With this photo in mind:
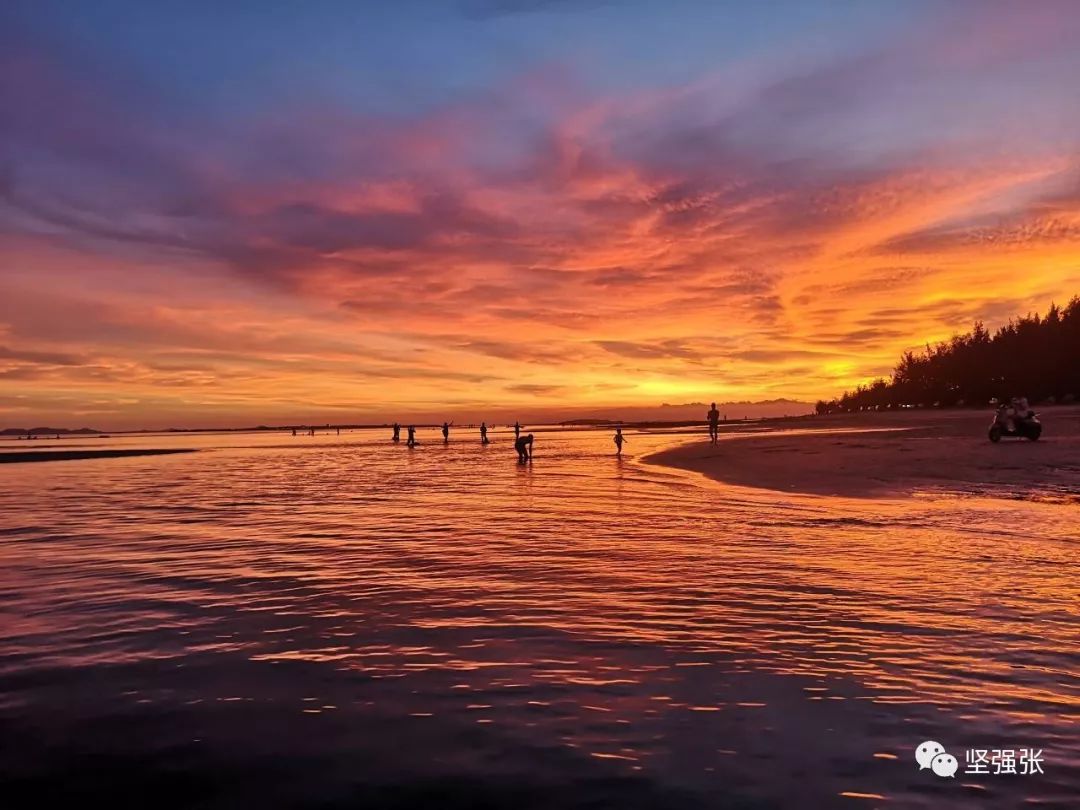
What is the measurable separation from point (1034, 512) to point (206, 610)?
19.1 metres

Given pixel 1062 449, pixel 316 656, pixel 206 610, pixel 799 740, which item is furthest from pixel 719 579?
pixel 1062 449

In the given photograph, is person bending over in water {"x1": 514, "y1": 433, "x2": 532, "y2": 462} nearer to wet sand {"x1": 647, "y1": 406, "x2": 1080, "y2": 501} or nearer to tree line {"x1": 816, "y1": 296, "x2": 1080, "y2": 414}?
wet sand {"x1": 647, "y1": 406, "x2": 1080, "y2": 501}

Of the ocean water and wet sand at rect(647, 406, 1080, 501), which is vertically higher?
wet sand at rect(647, 406, 1080, 501)

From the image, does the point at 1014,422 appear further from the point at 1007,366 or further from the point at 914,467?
the point at 1007,366

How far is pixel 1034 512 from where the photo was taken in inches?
674

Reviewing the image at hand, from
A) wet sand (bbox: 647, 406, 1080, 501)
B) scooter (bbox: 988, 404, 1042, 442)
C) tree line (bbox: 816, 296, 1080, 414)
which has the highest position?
tree line (bbox: 816, 296, 1080, 414)

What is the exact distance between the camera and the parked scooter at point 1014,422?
36.5 metres

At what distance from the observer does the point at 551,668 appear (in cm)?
727

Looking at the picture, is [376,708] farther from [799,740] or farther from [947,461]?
[947,461]

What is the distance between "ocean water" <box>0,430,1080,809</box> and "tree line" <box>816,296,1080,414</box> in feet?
308

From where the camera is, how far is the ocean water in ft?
16.3

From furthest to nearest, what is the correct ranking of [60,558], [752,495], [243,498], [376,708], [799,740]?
[243,498]
[752,495]
[60,558]
[376,708]
[799,740]

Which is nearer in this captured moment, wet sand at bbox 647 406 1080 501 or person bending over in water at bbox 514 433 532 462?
wet sand at bbox 647 406 1080 501

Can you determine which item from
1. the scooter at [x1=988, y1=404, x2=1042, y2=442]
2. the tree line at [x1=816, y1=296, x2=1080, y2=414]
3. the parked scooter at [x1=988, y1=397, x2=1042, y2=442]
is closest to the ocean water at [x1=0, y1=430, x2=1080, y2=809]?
the scooter at [x1=988, y1=404, x2=1042, y2=442]
